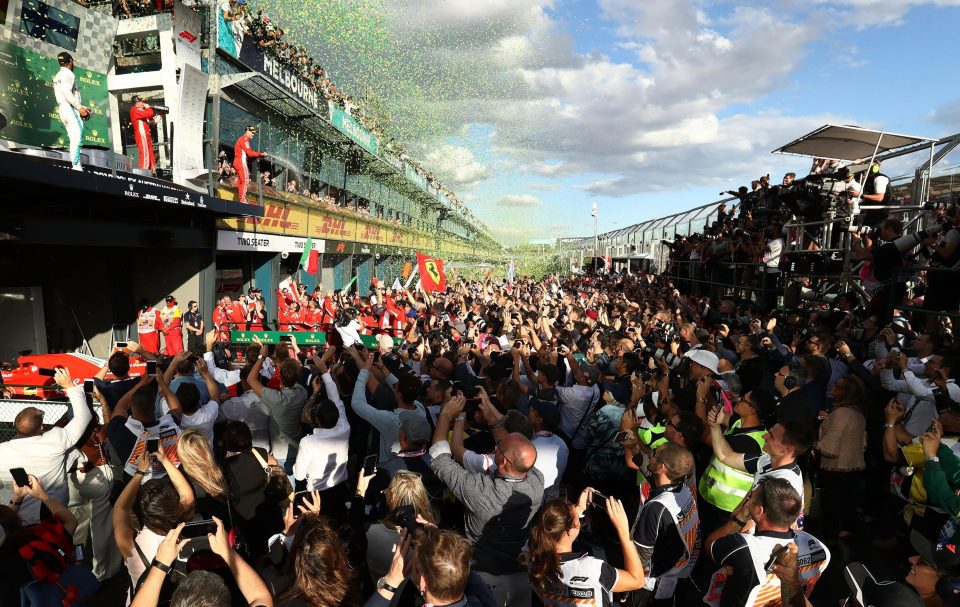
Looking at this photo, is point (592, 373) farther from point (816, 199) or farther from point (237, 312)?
point (237, 312)

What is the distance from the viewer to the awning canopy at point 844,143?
8695mm

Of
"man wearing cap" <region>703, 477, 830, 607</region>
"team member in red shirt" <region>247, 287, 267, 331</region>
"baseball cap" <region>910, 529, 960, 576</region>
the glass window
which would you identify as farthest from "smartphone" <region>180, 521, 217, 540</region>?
the glass window

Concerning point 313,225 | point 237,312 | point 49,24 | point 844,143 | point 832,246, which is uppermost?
point 49,24

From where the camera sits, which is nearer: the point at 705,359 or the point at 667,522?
the point at 667,522

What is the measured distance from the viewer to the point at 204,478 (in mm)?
2996

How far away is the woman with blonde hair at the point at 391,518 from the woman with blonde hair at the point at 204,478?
900 millimetres

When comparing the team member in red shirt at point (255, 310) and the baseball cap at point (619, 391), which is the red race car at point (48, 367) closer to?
the team member in red shirt at point (255, 310)

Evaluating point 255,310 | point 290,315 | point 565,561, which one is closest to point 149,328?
point 255,310

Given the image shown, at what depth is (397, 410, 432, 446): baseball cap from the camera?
13.1 ft

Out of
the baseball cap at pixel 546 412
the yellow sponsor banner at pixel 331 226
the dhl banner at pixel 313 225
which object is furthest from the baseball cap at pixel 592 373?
the yellow sponsor banner at pixel 331 226

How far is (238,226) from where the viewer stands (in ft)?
44.1

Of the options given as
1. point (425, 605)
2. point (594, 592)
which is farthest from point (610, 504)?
point (425, 605)

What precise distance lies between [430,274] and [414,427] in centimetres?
823

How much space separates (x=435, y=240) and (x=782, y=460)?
41.3 m
